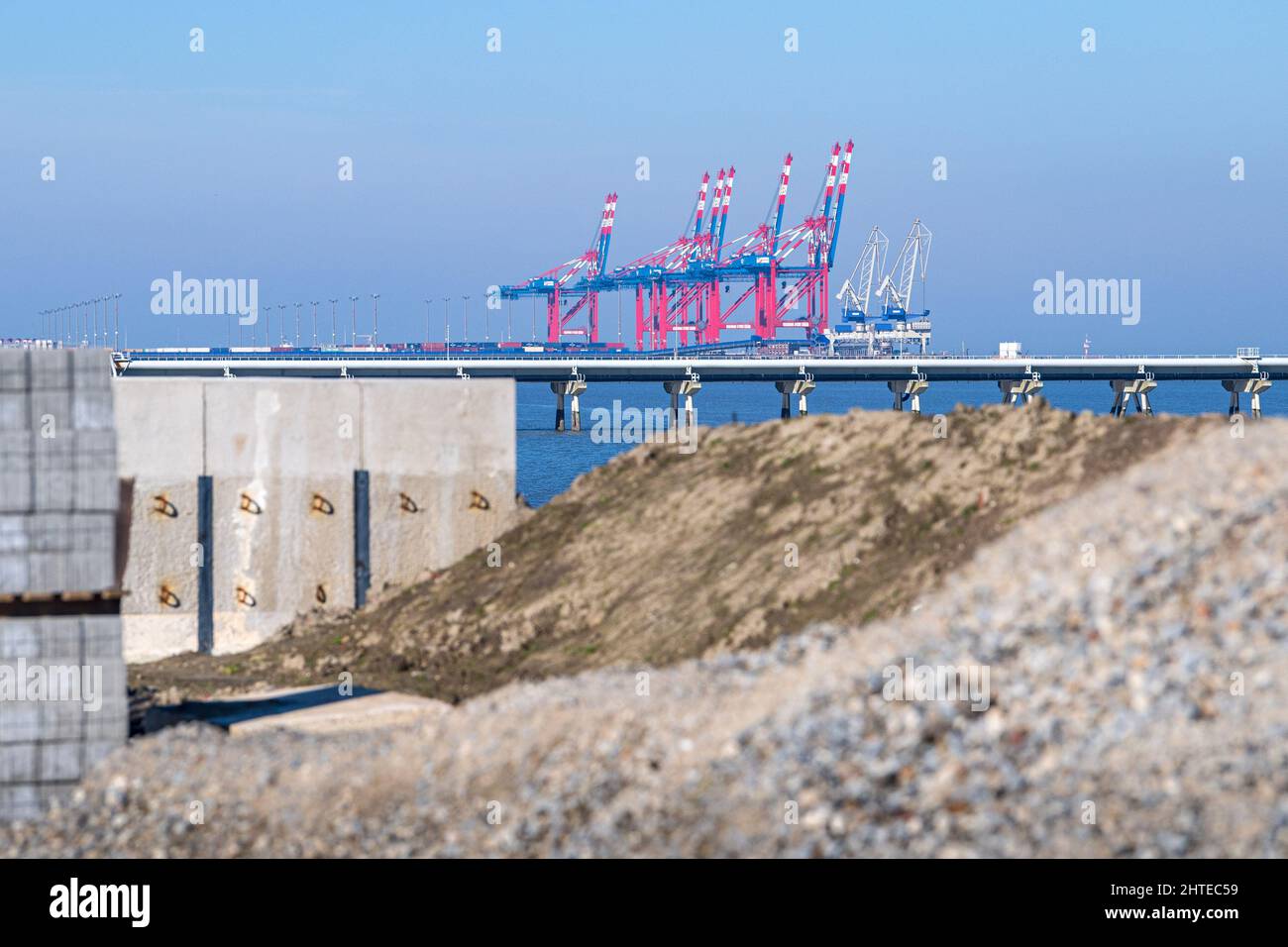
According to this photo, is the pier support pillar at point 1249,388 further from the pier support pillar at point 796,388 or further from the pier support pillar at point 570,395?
the pier support pillar at point 570,395

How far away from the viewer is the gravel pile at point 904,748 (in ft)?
40.6

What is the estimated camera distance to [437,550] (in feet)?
91.2

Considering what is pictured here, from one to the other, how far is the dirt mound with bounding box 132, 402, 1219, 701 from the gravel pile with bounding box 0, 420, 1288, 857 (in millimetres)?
2593

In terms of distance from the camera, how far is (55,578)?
1606cm

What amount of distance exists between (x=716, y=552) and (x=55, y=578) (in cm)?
968

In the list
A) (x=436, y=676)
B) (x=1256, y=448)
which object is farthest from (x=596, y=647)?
(x=1256, y=448)

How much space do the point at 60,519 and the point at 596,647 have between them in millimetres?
7888

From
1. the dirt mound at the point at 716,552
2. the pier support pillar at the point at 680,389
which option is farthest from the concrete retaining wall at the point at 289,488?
the pier support pillar at the point at 680,389

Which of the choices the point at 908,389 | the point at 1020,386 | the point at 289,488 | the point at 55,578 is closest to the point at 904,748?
the point at 55,578

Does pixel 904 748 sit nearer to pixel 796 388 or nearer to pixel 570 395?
pixel 796 388

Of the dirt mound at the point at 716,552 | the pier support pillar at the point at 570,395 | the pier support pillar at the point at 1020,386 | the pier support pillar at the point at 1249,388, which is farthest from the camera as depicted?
the pier support pillar at the point at 570,395

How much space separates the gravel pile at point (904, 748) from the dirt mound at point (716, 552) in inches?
102

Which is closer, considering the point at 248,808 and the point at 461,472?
the point at 248,808
